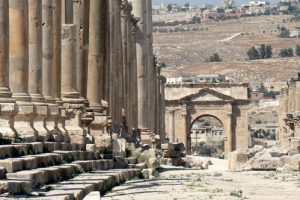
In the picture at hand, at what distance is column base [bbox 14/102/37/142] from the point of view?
72.5 ft

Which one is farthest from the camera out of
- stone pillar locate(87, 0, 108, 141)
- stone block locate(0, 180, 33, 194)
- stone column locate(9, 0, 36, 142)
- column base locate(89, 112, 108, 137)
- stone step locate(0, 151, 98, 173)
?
stone pillar locate(87, 0, 108, 141)

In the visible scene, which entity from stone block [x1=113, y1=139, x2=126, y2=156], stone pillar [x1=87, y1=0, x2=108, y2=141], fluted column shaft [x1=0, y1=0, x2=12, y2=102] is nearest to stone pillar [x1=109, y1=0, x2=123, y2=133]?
stone block [x1=113, y1=139, x2=126, y2=156]

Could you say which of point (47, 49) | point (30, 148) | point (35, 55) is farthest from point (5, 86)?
point (47, 49)

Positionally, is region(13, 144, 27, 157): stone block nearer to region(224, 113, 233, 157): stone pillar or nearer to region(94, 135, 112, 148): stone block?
region(94, 135, 112, 148): stone block

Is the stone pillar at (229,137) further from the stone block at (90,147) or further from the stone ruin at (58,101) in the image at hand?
the stone block at (90,147)

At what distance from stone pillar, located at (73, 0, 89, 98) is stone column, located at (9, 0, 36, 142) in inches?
323

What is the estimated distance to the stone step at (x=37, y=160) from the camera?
15.9 meters

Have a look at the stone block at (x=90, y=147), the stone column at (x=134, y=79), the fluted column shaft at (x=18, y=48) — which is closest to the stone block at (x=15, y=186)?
the fluted column shaft at (x=18, y=48)

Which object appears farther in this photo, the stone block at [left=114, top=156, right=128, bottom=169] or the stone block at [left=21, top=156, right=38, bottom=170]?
the stone block at [left=114, top=156, right=128, bottom=169]

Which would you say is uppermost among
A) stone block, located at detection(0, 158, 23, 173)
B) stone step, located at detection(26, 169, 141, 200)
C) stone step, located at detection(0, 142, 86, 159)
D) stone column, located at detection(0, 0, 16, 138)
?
stone column, located at detection(0, 0, 16, 138)

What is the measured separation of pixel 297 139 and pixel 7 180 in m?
45.5

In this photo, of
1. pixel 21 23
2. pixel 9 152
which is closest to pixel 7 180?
pixel 9 152

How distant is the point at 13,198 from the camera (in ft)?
44.4

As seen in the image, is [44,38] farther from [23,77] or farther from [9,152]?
[9,152]
